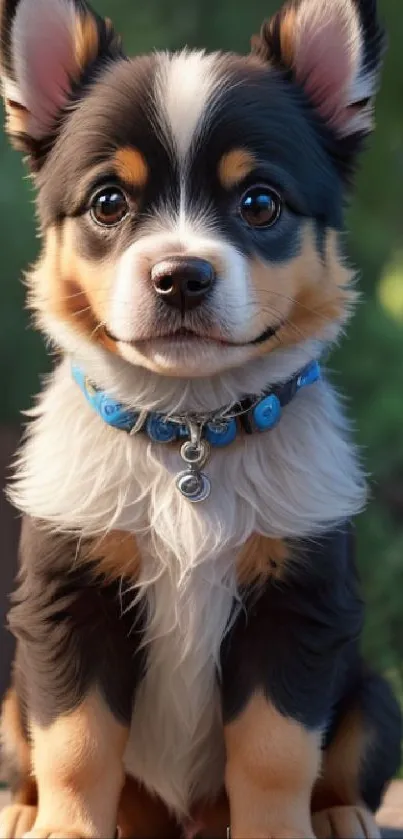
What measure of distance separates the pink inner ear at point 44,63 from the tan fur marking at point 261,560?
0.77 meters

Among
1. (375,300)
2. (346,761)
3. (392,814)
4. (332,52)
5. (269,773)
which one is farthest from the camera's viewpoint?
(375,300)

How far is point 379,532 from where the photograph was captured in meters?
4.32

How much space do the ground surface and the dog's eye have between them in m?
1.22

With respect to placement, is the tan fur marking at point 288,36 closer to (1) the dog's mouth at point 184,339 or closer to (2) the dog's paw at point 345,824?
(1) the dog's mouth at point 184,339

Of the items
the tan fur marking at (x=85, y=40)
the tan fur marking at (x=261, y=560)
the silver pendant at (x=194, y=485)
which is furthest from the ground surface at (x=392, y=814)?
the tan fur marking at (x=85, y=40)

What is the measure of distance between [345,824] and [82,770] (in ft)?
1.64

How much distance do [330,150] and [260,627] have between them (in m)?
0.80

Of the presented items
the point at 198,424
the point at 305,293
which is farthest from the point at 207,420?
the point at 305,293

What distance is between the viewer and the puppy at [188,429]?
1899mm

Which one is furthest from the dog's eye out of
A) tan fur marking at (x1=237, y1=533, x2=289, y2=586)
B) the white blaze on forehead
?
tan fur marking at (x1=237, y1=533, x2=289, y2=586)

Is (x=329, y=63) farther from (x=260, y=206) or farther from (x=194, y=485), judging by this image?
(x=194, y=485)

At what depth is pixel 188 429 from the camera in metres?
2.04

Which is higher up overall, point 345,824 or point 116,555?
point 116,555

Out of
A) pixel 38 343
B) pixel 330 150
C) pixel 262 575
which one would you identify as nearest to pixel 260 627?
pixel 262 575
